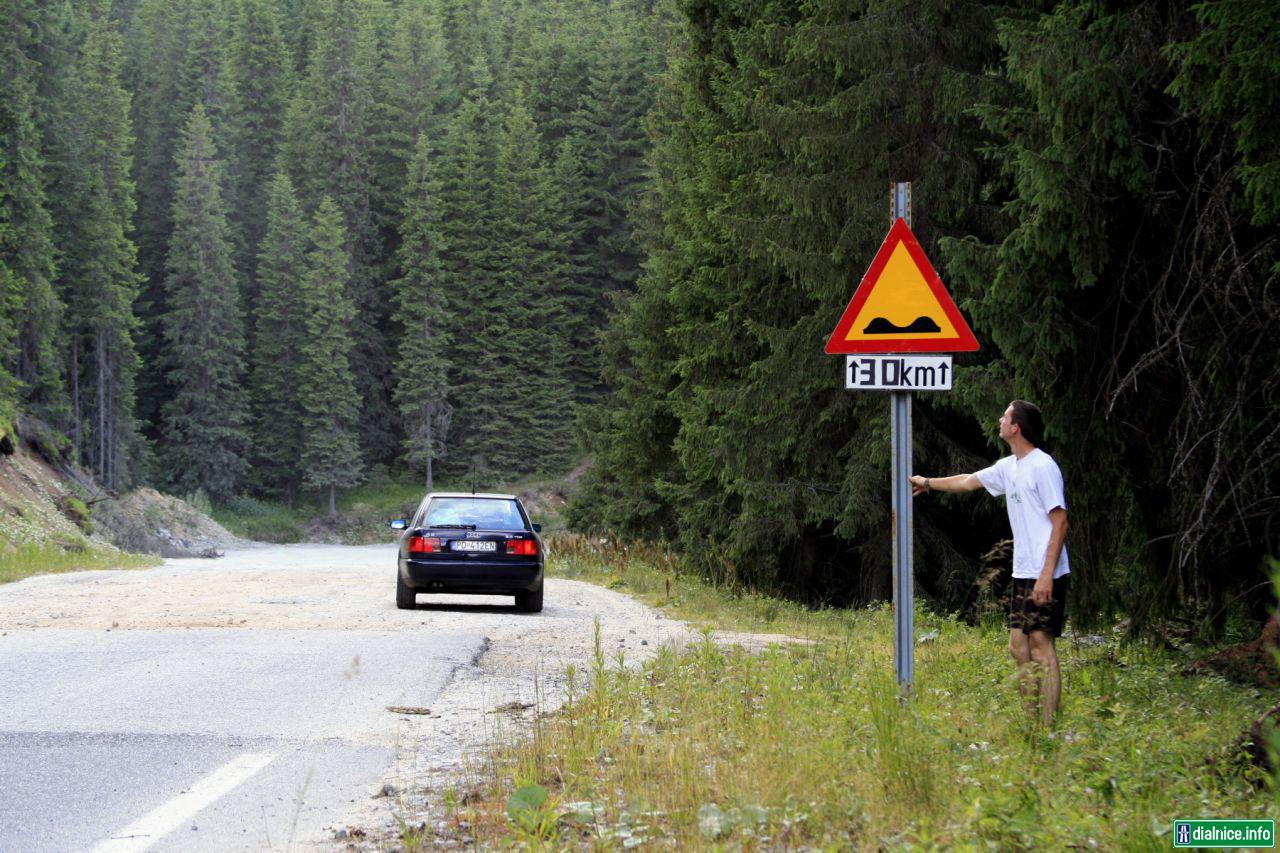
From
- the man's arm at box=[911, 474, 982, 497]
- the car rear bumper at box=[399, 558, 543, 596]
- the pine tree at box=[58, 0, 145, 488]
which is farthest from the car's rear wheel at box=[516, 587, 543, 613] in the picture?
the pine tree at box=[58, 0, 145, 488]

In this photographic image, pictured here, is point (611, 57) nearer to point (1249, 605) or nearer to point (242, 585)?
point (242, 585)

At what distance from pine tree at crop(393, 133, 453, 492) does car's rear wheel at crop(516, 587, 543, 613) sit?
6138cm

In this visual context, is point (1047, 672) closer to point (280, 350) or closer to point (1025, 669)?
point (1025, 669)

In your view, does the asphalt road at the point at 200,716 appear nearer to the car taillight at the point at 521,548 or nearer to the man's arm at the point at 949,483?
the car taillight at the point at 521,548

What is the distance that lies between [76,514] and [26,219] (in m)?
17.9

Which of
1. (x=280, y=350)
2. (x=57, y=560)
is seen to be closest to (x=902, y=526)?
(x=57, y=560)

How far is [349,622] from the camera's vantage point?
49.4ft

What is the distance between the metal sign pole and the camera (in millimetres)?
6812

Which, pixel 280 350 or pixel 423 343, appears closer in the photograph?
pixel 423 343

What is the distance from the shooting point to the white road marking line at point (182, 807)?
5277 millimetres

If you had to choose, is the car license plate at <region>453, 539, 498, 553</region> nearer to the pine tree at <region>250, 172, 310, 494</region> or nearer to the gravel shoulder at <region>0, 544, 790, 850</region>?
the gravel shoulder at <region>0, 544, 790, 850</region>

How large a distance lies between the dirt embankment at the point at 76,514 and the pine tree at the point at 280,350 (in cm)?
1853

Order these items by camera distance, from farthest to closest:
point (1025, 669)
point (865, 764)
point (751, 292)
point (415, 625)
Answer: point (751, 292) < point (415, 625) < point (1025, 669) < point (865, 764)

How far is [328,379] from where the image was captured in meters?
77.1
